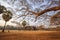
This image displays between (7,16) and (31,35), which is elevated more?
(7,16)

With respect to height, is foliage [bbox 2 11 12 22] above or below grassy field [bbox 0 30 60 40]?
above

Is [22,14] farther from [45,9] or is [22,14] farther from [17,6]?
[45,9]

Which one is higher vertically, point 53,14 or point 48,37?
point 53,14

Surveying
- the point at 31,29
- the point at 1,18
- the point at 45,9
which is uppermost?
the point at 45,9

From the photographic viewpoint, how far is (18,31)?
5.68ft

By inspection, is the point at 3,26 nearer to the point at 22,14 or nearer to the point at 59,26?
the point at 22,14

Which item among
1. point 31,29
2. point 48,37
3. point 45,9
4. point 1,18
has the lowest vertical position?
point 48,37

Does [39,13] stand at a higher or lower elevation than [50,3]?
lower

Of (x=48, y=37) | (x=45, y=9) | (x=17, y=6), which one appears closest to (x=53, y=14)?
(x=45, y=9)

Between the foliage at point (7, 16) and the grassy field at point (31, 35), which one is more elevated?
the foliage at point (7, 16)

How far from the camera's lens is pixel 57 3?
1813mm

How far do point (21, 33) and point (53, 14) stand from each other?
52cm

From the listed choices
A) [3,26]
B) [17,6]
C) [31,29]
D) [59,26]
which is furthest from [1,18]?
[59,26]

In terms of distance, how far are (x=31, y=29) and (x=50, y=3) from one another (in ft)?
1.51
